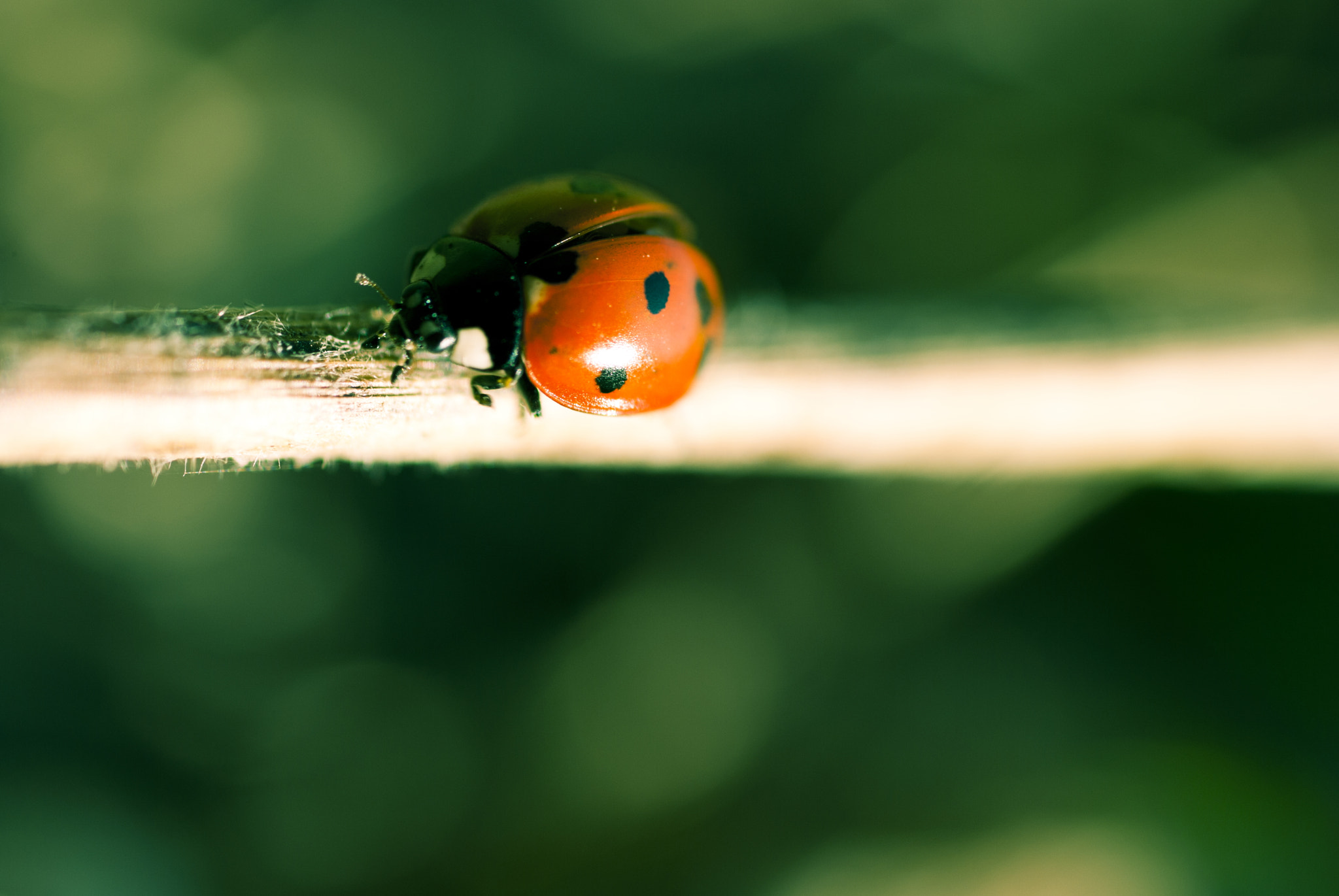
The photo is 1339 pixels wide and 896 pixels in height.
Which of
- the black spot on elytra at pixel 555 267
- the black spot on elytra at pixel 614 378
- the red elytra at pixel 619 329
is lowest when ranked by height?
the black spot on elytra at pixel 614 378

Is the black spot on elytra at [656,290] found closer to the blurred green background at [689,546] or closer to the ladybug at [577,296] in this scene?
the ladybug at [577,296]

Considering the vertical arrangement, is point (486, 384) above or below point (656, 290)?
below

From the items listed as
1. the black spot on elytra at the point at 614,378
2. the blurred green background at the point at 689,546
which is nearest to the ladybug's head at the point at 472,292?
the black spot on elytra at the point at 614,378

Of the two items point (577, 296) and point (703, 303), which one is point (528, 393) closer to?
point (577, 296)

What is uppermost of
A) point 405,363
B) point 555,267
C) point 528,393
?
point 555,267

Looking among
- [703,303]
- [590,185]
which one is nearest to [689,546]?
[703,303]
